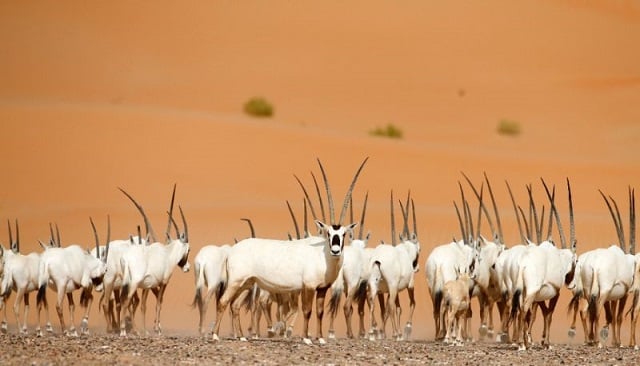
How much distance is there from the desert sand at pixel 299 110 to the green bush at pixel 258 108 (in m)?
1.21

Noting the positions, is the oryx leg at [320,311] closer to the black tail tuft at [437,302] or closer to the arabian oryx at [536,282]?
the arabian oryx at [536,282]

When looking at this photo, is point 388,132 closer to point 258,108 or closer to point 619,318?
point 258,108

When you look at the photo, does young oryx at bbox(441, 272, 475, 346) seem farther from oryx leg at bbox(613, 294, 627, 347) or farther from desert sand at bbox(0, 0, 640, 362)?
desert sand at bbox(0, 0, 640, 362)

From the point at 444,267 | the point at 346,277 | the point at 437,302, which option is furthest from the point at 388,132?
the point at 437,302

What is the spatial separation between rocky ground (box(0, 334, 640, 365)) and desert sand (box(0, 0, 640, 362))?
9356 millimetres

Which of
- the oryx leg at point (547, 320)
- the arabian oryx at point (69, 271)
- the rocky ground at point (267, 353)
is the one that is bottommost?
the rocky ground at point (267, 353)

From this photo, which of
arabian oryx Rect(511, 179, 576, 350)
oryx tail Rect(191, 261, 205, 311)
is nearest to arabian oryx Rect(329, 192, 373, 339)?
oryx tail Rect(191, 261, 205, 311)

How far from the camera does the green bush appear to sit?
67000mm

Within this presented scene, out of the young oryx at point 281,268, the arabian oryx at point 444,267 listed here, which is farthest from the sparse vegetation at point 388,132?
the young oryx at point 281,268

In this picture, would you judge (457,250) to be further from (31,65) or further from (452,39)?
(452,39)

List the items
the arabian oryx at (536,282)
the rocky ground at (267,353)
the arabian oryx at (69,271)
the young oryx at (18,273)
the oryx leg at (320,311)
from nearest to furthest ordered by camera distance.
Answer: the rocky ground at (267,353) → the oryx leg at (320,311) → the arabian oryx at (536,282) → the arabian oryx at (69,271) → the young oryx at (18,273)

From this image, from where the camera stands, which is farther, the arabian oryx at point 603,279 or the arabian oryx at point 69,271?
the arabian oryx at point 69,271

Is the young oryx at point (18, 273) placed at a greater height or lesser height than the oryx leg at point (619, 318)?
greater

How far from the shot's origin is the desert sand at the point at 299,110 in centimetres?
4531
